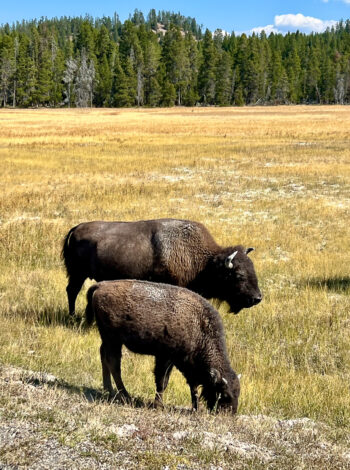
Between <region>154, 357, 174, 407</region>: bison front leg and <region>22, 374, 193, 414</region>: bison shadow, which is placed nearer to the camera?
<region>22, 374, 193, 414</region>: bison shadow

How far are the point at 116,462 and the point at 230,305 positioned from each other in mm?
4494

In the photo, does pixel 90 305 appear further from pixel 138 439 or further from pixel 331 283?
pixel 331 283

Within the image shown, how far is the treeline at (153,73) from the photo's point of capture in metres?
108

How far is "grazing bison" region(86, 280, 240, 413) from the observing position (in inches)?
216

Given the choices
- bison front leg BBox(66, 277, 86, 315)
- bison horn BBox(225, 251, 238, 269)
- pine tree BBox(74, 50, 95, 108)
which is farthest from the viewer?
pine tree BBox(74, 50, 95, 108)

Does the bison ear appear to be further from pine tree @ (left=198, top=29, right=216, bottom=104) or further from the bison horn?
pine tree @ (left=198, top=29, right=216, bottom=104)

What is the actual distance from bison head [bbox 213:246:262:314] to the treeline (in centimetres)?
10582

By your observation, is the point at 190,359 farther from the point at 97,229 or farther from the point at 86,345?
the point at 97,229

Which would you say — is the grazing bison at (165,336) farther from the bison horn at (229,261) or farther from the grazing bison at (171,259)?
the grazing bison at (171,259)

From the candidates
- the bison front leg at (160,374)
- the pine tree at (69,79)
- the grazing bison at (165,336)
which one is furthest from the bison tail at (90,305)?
the pine tree at (69,79)

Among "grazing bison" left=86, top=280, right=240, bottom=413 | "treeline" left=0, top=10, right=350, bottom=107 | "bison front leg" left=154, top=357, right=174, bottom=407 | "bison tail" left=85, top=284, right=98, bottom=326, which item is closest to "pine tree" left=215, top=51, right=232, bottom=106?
"treeline" left=0, top=10, right=350, bottom=107

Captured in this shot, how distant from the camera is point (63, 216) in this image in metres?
16.5

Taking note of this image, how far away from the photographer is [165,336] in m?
5.50

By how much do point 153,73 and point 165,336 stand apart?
11695 cm
